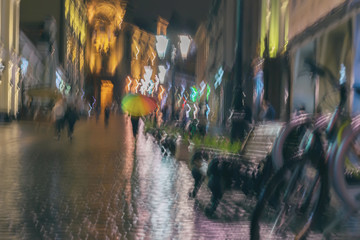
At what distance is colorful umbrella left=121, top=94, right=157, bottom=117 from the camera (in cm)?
2655

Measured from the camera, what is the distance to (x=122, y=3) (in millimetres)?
121812

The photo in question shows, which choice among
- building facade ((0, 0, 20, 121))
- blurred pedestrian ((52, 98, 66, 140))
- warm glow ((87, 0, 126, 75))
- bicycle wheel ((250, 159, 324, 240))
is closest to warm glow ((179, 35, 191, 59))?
blurred pedestrian ((52, 98, 66, 140))

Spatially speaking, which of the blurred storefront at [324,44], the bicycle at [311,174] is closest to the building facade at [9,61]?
the blurred storefront at [324,44]

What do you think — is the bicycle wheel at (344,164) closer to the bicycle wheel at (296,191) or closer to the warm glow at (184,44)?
the bicycle wheel at (296,191)

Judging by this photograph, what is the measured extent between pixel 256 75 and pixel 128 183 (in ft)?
72.4

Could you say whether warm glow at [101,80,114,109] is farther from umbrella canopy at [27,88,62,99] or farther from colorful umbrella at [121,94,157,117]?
colorful umbrella at [121,94,157,117]

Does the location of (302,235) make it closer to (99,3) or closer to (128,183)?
(128,183)

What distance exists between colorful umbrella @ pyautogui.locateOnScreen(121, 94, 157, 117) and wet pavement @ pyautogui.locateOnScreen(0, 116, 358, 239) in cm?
1222

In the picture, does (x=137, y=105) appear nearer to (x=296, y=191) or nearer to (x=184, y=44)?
(x=184, y=44)

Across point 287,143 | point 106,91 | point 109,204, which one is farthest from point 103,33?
point 287,143

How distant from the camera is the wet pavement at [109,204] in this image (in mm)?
6566

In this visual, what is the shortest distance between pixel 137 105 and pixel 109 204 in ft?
61.1

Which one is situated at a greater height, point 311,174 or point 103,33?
point 103,33

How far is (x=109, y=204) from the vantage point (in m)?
8.40
